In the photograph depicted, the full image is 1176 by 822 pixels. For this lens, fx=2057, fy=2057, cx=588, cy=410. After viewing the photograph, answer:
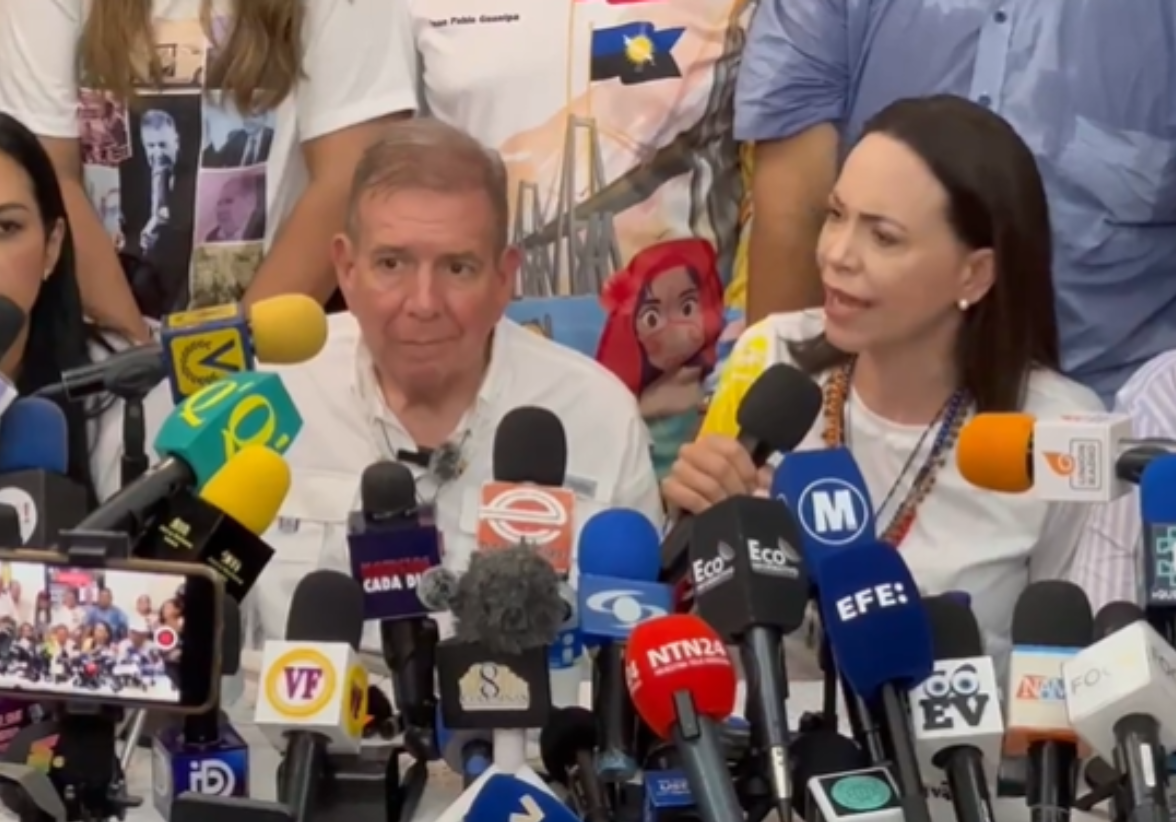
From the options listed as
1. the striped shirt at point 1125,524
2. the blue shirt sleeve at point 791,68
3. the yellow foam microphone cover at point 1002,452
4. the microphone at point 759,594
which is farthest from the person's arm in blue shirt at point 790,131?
the microphone at point 759,594

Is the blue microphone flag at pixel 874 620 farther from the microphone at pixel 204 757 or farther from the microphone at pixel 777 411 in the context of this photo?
the microphone at pixel 204 757

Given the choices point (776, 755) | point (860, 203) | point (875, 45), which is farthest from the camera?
point (875, 45)

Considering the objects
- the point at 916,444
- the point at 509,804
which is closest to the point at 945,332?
the point at 916,444

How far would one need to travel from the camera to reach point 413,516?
69.0 inches

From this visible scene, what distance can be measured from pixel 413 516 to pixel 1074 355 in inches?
53.4

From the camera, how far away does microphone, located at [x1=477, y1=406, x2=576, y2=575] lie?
69.4 inches

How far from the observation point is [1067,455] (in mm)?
1588

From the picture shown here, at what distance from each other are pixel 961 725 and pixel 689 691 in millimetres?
242

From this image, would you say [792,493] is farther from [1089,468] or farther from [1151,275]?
[1151,275]

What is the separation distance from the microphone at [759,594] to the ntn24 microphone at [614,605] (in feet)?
0.27

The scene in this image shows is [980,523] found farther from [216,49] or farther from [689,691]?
[216,49]

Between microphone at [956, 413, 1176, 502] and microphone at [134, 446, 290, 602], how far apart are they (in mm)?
577

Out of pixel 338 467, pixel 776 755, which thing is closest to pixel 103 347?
pixel 338 467

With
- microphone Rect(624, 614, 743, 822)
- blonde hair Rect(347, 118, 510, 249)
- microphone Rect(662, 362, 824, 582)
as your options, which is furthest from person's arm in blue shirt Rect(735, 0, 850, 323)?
microphone Rect(624, 614, 743, 822)
